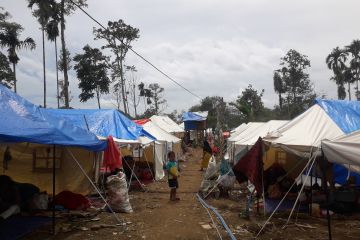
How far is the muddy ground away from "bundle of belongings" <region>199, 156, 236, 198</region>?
1.17 metres

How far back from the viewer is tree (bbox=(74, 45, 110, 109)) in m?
40.2

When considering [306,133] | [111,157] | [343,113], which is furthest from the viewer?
[111,157]

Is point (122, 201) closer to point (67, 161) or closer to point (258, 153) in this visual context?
point (67, 161)

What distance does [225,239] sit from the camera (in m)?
8.35

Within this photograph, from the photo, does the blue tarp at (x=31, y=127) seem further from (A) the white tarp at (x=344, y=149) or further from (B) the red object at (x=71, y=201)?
(A) the white tarp at (x=344, y=149)

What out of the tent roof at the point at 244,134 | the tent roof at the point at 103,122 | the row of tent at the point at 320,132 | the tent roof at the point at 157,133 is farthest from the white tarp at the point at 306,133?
the tent roof at the point at 157,133

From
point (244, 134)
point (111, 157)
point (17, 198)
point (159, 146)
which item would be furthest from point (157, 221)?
point (244, 134)

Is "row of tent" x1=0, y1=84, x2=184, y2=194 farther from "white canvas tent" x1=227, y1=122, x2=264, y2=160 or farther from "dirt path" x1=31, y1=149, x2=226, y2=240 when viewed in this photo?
"white canvas tent" x1=227, y1=122, x2=264, y2=160

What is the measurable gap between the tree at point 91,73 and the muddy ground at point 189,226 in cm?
2988

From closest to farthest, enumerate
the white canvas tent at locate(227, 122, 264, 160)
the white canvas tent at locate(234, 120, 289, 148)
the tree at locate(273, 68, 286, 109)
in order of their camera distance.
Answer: the white canvas tent at locate(234, 120, 289, 148), the white canvas tent at locate(227, 122, 264, 160), the tree at locate(273, 68, 286, 109)

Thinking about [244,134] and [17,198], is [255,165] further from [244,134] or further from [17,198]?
[244,134]

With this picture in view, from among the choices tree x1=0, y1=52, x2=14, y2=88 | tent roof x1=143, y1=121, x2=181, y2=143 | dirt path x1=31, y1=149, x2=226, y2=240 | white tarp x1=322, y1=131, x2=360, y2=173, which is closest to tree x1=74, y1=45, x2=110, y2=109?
tree x1=0, y1=52, x2=14, y2=88

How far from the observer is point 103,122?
598 inches

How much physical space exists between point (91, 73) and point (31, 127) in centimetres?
3484
